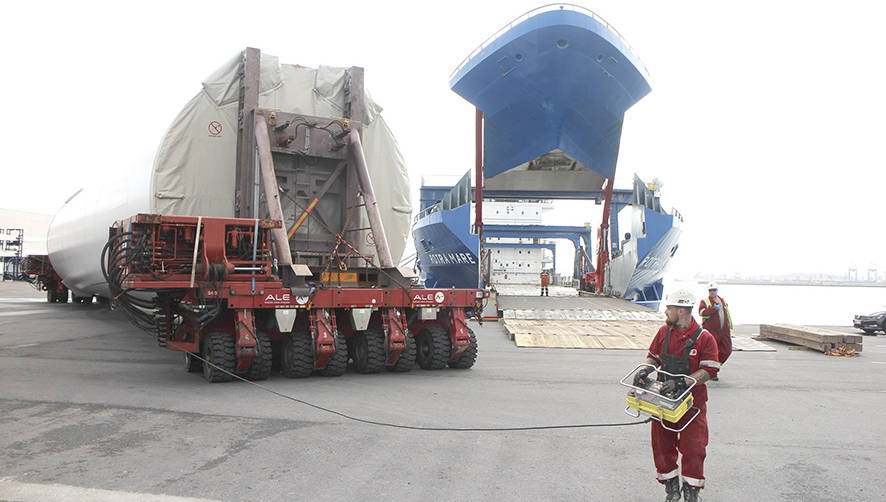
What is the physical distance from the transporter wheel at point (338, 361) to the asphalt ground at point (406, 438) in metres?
0.16

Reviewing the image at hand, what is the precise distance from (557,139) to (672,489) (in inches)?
720

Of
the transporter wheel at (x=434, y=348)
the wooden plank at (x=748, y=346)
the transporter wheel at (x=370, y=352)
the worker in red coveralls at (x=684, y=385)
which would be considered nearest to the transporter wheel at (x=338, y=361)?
the transporter wheel at (x=370, y=352)

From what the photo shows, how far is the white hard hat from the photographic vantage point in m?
4.09

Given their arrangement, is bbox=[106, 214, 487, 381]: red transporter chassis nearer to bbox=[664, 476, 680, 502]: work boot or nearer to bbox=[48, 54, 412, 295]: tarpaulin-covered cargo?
bbox=[48, 54, 412, 295]: tarpaulin-covered cargo

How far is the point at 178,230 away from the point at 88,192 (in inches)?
331

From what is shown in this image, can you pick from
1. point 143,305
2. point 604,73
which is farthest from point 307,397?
point 604,73

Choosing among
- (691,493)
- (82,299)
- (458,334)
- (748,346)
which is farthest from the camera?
(82,299)

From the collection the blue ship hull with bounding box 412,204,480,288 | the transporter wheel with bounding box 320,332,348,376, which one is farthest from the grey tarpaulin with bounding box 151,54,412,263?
the blue ship hull with bounding box 412,204,480,288

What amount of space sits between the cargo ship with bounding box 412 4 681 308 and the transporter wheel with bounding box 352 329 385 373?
11.7 metres

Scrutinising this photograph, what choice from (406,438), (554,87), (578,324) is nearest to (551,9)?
(554,87)

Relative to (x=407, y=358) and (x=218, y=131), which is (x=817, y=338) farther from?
(x=218, y=131)

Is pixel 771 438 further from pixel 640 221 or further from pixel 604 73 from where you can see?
pixel 640 221

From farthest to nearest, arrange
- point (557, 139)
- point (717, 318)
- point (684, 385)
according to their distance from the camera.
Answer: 1. point (557, 139)
2. point (717, 318)
3. point (684, 385)

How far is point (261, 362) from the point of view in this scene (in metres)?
7.70
